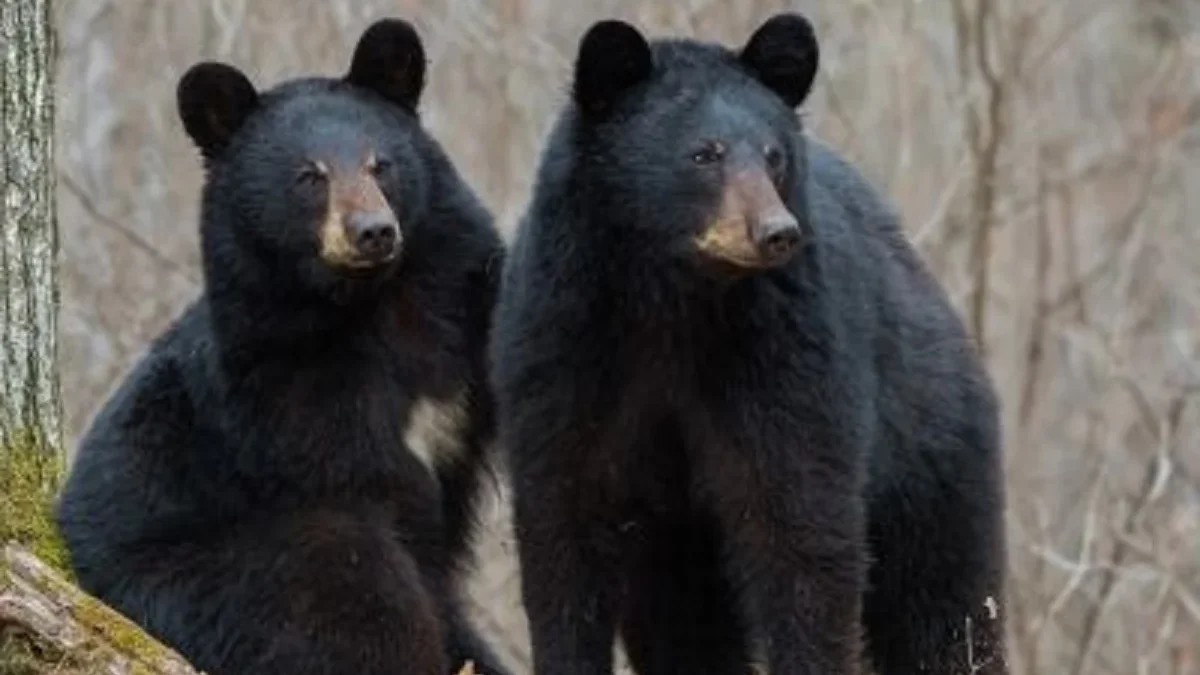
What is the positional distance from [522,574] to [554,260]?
807 mm

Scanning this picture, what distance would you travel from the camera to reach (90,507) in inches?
309

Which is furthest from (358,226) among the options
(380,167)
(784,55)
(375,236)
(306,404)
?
(784,55)

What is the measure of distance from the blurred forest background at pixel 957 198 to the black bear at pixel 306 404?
4.80 metres

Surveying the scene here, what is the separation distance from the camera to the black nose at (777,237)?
662 cm

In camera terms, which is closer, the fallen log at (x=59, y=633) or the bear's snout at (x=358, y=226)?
the fallen log at (x=59, y=633)

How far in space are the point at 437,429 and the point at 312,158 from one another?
84 centimetres

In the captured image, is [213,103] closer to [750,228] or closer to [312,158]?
[312,158]

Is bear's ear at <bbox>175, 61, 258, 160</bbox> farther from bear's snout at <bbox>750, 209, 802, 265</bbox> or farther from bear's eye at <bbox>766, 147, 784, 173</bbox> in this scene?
bear's snout at <bbox>750, 209, 802, 265</bbox>

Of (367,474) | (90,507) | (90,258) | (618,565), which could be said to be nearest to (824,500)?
(618,565)

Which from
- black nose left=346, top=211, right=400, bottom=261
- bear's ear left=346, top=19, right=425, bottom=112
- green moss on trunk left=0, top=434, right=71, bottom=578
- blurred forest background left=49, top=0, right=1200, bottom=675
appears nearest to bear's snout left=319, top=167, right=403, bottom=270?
black nose left=346, top=211, right=400, bottom=261

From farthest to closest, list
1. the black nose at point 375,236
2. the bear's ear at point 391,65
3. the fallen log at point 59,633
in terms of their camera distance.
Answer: the bear's ear at point 391,65 → the black nose at point 375,236 → the fallen log at point 59,633

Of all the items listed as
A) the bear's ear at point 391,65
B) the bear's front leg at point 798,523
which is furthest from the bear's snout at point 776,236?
the bear's ear at point 391,65

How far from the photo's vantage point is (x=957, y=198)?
14.1 m

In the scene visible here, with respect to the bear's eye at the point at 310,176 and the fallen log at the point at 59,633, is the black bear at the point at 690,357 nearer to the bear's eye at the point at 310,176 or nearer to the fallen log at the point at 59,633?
the bear's eye at the point at 310,176
